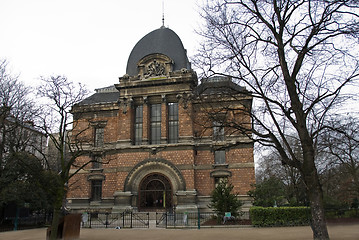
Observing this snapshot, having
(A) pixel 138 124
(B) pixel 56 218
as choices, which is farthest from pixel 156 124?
(B) pixel 56 218

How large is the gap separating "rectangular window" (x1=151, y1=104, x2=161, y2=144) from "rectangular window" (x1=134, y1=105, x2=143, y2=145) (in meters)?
1.15

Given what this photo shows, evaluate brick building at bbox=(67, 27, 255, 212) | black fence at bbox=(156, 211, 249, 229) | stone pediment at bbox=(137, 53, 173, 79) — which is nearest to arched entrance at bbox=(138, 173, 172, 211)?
brick building at bbox=(67, 27, 255, 212)

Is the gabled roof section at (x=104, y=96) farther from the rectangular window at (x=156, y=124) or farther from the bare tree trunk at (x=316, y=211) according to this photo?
the bare tree trunk at (x=316, y=211)

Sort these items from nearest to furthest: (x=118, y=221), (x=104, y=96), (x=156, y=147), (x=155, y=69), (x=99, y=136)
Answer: (x=118, y=221)
(x=156, y=147)
(x=155, y=69)
(x=99, y=136)
(x=104, y=96)

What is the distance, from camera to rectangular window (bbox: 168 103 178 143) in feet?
99.0

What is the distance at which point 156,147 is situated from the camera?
29.2 metres

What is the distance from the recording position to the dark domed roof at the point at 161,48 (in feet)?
105

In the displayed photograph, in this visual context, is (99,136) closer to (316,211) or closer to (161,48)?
(161,48)

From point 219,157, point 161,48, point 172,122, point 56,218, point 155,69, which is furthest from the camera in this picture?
point 161,48

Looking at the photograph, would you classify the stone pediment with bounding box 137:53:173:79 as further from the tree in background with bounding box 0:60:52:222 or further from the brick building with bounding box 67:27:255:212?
the tree in background with bounding box 0:60:52:222

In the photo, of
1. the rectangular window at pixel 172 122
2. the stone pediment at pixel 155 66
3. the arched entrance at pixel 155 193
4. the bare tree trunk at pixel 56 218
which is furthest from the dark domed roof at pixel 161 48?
the bare tree trunk at pixel 56 218

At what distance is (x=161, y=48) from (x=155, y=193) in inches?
587

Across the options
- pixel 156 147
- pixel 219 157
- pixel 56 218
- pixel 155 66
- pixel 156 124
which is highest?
pixel 155 66

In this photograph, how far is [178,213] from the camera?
2505cm
